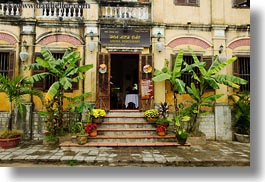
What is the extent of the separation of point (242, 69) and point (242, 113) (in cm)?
179

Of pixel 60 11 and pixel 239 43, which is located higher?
pixel 60 11

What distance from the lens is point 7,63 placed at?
7203 millimetres

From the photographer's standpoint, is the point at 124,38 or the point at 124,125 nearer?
the point at 124,125

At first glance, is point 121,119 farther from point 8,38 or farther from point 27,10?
point 27,10

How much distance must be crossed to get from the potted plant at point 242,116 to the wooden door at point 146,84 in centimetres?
294

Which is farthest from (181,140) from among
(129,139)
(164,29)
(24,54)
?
(24,54)

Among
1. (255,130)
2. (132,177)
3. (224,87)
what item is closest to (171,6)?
(224,87)

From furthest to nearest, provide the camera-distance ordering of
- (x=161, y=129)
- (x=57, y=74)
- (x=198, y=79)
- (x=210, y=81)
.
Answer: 1. (x=198, y=79)
2. (x=210, y=81)
3. (x=161, y=129)
4. (x=57, y=74)

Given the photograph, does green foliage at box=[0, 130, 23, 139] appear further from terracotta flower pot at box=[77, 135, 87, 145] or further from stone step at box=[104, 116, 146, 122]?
stone step at box=[104, 116, 146, 122]

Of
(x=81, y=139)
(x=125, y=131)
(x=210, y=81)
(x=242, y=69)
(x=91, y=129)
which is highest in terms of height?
(x=242, y=69)

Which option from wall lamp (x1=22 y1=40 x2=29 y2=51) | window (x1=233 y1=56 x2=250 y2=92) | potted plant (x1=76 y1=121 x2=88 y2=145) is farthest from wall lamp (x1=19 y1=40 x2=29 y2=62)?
window (x1=233 y1=56 x2=250 y2=92)

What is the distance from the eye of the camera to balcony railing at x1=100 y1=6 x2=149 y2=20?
24.6ft

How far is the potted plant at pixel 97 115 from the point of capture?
661 cm

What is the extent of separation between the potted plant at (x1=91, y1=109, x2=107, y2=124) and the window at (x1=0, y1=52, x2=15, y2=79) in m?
3.24
